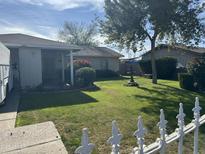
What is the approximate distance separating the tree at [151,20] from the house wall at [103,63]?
11108mm

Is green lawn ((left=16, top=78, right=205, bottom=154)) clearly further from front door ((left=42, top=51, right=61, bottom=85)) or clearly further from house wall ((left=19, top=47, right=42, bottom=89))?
front door ((left=42, top=51, right=61, bottom=85))

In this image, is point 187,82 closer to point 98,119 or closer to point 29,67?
point 29,67

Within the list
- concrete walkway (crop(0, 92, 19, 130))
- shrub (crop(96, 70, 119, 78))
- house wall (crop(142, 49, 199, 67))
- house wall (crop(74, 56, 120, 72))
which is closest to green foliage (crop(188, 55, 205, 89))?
concrete walkway (crop(0, 92, 19, 130))

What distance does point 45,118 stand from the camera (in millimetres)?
8203

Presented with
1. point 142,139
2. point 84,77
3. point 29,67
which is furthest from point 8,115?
point 84,77

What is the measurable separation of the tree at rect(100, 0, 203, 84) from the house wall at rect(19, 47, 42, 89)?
701cm

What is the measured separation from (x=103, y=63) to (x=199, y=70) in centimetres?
1788

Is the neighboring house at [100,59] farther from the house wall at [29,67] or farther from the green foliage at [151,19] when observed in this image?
the house wall at [29,67]

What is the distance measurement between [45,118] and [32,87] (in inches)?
358

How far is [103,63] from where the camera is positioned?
34188mm

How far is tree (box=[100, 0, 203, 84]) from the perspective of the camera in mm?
18766

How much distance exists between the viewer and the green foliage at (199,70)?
1750 cm

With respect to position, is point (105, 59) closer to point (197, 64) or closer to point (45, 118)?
point (197, 64)

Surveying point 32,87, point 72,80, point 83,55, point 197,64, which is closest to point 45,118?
point 32,87
